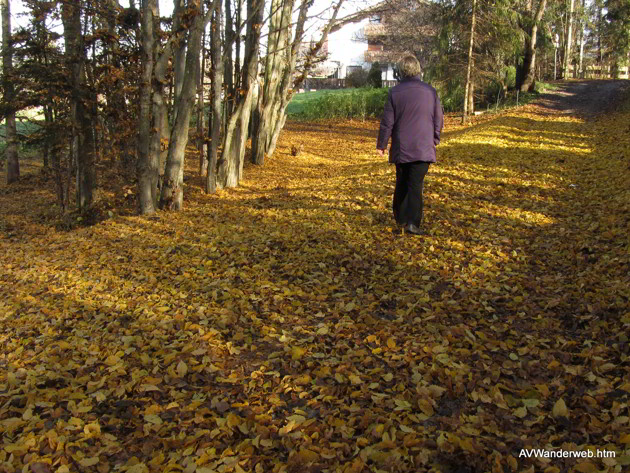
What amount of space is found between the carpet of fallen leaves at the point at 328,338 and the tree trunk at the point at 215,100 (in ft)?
5.84

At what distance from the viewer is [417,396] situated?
347 centimetres

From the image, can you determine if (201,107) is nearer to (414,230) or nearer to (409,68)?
(409,68)

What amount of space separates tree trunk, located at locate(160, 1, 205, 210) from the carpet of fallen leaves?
2.05 feet

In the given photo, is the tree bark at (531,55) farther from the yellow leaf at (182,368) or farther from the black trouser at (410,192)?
the yellow leaf at (182,368)

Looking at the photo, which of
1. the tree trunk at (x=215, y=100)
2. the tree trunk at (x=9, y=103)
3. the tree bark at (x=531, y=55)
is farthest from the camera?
the tree bark at (x=531, y=55)

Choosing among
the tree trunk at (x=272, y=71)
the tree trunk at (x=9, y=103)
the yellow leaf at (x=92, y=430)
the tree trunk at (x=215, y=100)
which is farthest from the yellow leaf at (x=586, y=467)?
the tree trunk at (x=272, y=71)

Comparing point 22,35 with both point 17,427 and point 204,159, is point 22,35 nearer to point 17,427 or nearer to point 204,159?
point 204,159

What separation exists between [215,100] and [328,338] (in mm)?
7018

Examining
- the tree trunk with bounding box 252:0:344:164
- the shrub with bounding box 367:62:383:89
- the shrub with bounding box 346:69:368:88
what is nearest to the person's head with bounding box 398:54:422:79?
the tree trunk with bounding box 252:0:344:164

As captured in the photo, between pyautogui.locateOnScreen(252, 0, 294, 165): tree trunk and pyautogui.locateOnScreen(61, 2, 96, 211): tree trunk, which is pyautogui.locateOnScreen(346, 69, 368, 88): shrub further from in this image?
pyautogui.locateOnScreen(61, 2, 96, 211): tree trunk

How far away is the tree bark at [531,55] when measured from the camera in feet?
84.6

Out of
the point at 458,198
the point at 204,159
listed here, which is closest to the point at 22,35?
the point at 204,159

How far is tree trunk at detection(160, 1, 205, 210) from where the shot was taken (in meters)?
8.89

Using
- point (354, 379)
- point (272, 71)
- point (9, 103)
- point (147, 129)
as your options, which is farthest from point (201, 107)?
point (354, 379)
